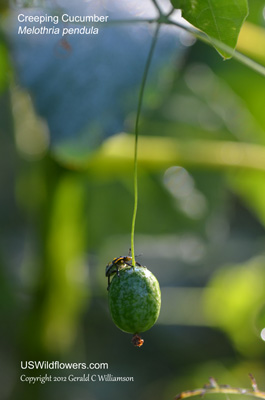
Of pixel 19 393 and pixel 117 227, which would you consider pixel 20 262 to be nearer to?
pixel 117 227

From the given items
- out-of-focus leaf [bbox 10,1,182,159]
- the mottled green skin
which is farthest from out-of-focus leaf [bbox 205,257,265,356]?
the mottled green skin

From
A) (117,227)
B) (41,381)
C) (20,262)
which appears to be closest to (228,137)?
(117,227)

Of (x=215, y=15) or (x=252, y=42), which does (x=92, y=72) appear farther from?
(x=215, y=15)

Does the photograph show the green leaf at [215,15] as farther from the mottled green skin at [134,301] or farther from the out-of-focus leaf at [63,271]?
the out-of-focus leaf at [63,271]

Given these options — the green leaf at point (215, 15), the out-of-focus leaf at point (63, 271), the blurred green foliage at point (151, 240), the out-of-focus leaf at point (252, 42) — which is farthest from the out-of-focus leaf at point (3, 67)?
the green leaf at point (215, 15)

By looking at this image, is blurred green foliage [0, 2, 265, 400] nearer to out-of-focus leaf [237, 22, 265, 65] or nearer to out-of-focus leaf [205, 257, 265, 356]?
out-of-focus leaf [205, 257, 265, 356]
